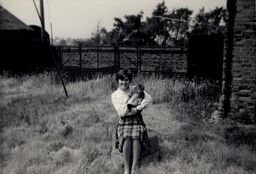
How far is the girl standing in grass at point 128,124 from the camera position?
405 cm

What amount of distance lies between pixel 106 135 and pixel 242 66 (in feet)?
9.93

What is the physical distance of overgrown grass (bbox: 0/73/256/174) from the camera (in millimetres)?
4418

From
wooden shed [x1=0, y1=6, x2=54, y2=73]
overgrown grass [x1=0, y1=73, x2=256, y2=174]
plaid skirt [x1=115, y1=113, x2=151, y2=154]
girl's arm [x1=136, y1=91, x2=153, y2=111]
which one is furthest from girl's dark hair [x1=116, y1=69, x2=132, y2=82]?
wooden shed [x1=0, y1=6, x2=54, y2=73]

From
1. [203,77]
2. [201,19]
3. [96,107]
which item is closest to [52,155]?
[96,107]

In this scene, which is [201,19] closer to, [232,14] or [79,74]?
[79,74]

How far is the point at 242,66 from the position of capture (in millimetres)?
6090

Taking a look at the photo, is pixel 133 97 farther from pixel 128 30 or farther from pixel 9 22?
pixel 128 30

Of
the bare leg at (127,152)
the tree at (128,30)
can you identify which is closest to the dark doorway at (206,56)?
the bare leg at (127,152)

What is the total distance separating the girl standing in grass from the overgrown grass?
317 millimetres

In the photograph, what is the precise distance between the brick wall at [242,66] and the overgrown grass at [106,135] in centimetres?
41

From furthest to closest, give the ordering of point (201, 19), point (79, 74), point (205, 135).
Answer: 1. point (201, 19)
2. point (79, 74)
3. point (205, 135)

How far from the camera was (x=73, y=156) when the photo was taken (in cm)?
486

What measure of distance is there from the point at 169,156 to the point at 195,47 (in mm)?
6653

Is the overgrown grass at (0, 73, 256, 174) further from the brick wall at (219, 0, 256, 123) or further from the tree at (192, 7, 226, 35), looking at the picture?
the tree at (192, 7, 226, 35)
